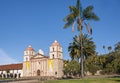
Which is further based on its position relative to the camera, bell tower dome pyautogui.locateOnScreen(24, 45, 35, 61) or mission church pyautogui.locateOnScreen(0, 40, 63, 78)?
bell tower dome pyautogui.locateOnScreen(24, 45, 35, 61)

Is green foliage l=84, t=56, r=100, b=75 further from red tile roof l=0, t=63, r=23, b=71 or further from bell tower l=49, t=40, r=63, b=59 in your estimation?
red tile roof l=0, t=63, r=23, b=71

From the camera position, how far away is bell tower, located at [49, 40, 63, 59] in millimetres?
92188

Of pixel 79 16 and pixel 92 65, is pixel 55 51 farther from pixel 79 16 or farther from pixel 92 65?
pixel 79 16

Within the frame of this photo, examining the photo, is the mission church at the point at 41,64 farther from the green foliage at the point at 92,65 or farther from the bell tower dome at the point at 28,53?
the green foliage at the point at 92,65

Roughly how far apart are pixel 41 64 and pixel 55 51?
349 inches

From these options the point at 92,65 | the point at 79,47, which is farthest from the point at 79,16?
the point at 92,65

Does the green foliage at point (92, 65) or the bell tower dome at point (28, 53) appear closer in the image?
the green foliage at point (92, 65)

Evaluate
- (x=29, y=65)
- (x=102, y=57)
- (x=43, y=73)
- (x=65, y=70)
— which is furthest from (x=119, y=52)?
(x=29, y=65)

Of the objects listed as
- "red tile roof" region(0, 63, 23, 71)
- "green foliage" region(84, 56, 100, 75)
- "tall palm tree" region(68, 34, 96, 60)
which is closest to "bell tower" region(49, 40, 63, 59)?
"green foliage" region(84, 56, 100, 75)

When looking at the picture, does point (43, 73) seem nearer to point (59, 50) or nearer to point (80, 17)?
point (59, 50)

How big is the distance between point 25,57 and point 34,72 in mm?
7442

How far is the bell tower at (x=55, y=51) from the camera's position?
92188 mm

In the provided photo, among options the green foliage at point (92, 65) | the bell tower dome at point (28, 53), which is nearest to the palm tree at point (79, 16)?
the green foliage at point (92, 65)

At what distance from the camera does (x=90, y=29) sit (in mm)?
38562
